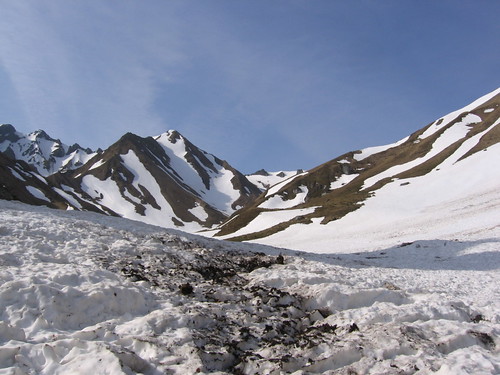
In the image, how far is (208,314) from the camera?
12.5 m

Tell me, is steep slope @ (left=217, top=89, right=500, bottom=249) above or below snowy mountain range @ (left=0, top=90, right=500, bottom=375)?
above

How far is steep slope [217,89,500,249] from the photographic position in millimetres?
54031

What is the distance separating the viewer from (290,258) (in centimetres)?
2170

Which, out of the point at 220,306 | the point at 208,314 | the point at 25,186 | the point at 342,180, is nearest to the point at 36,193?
the point at 25,186

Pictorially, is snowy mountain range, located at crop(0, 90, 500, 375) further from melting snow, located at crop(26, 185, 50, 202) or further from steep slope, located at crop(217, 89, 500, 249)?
melting snow, located at crop(26, 185, 50, 202)

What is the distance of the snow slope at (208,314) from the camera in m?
9.52

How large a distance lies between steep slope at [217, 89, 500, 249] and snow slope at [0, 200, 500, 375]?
87.2 ft

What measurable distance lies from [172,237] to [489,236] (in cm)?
2588

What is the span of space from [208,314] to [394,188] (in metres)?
62.1

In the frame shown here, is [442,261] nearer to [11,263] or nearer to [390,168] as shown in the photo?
[11,263]

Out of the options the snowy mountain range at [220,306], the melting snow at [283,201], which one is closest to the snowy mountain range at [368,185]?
the melting snow at [283,201]

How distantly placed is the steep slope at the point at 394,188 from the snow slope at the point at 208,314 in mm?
26573

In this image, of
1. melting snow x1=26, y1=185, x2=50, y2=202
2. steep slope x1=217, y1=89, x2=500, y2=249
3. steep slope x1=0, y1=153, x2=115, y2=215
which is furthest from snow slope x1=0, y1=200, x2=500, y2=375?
melting snow x1=26, y1=185, x2=50, y2=202

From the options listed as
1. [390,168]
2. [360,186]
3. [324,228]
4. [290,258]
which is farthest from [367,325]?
[390,168]
